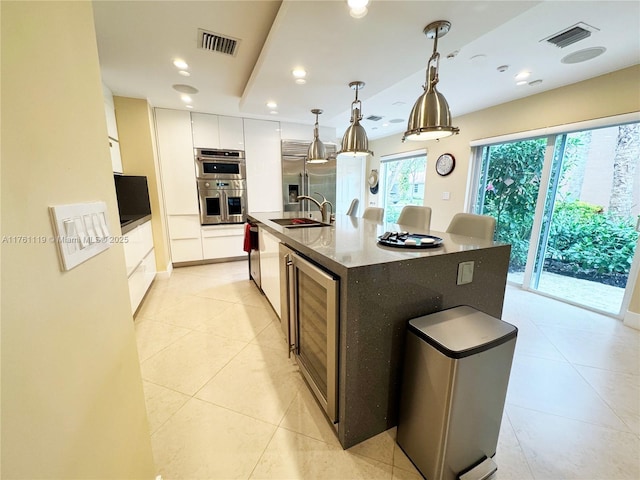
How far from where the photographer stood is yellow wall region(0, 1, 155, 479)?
0.38 meters

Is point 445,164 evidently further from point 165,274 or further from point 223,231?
point 165,274

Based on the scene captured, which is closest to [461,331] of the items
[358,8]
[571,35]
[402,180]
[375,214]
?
[358,8]

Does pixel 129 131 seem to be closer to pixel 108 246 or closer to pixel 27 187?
pixel 108 246

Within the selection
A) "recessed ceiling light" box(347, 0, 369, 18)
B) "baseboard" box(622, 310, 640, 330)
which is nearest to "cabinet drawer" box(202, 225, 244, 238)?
"recessed ceiling light" box(347, 0, 369, 18)

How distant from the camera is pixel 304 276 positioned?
5.14 ft

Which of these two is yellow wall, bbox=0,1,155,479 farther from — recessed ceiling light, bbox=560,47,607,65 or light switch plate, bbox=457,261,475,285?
recessed ceiling light, bbox=560,47,607,65

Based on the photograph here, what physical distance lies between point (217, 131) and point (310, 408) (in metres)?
4.13

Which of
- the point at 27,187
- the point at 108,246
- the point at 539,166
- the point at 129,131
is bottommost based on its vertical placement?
the point at 108,246

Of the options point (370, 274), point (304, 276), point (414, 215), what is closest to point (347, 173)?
point (414, 215)

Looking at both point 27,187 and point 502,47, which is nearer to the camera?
point 27,187

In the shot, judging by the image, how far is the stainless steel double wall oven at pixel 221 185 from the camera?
4086 mm

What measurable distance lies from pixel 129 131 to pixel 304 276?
11.1 ft

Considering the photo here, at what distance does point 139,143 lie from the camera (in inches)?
132

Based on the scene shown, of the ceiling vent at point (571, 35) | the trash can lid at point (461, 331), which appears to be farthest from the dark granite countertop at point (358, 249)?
the ceiling vent at point (571, 35)
